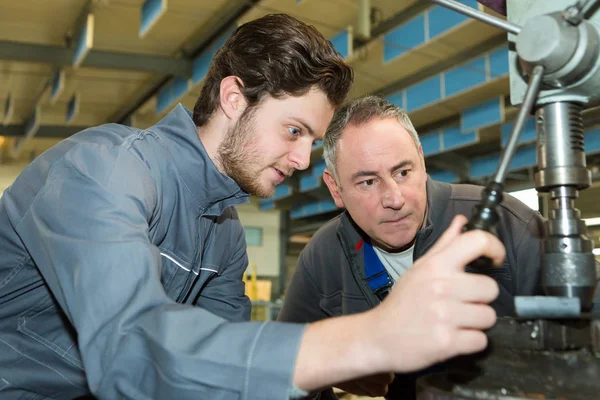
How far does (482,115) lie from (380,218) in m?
3.17

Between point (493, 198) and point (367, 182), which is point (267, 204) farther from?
point (493, 198)

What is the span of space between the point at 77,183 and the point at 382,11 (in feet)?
11.1

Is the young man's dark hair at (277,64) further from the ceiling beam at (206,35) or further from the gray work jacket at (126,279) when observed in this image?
the ceiling beam at (206,35)

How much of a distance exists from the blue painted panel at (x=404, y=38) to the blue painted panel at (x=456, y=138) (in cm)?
127

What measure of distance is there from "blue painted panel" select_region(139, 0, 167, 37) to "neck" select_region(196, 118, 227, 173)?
2021mm

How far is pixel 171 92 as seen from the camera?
491 cm

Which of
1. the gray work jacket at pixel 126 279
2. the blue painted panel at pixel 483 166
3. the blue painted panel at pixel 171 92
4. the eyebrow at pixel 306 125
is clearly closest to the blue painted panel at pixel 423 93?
the blue painted panel at pixel 483 166

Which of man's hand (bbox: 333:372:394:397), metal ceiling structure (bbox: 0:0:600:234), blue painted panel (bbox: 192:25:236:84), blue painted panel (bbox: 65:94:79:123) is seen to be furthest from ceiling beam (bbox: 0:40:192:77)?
man's hand (bbox: 333:372:394:397)

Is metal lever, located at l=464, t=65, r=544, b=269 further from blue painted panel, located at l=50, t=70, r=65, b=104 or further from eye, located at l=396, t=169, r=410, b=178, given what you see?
blue painted panel, located at l=50, t=70, r=65, b=104

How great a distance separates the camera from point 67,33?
4.23 metres

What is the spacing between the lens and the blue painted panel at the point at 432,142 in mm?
5000

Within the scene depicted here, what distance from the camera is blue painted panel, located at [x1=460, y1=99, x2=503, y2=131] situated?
4.17m

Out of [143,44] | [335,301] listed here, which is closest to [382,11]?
[143,44]

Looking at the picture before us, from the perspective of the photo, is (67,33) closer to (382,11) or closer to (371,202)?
(382,11)
